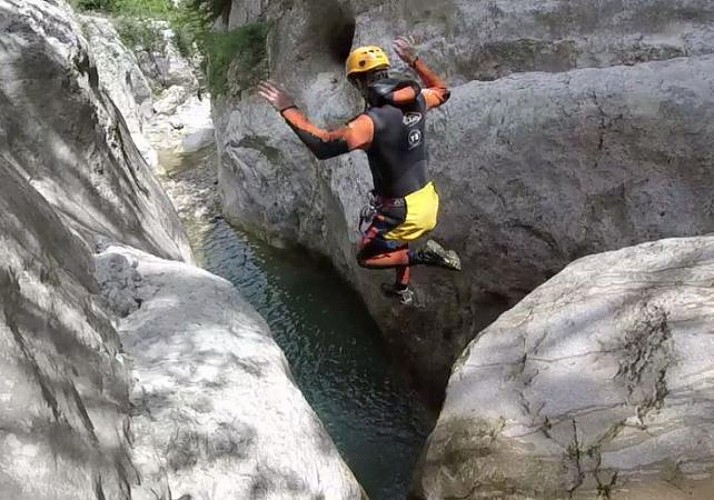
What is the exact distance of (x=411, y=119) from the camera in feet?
18.3

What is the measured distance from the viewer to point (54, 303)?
366 centimetres

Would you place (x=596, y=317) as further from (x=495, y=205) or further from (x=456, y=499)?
(x=495, y=205)

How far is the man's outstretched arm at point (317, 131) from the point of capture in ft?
16.4

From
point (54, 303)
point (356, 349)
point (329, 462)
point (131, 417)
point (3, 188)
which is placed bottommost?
point (356, 349)

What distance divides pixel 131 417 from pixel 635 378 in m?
2.66

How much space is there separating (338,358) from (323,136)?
5.07m

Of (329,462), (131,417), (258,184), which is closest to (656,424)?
(329,462)

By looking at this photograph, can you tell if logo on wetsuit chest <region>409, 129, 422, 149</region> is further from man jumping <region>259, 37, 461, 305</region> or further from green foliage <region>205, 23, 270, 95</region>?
green foliage <region>205, 23, 270, 95</region>

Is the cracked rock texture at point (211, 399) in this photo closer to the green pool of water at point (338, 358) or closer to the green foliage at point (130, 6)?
the green pool of water at point (338, 358)

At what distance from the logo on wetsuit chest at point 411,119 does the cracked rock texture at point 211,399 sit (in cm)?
178

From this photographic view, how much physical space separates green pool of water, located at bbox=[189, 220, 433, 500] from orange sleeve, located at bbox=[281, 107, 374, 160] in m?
3.78

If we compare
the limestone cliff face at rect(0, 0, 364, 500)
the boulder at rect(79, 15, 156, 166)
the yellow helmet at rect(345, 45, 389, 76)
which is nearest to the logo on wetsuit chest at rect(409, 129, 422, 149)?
the yellow helmet at rect(345, 45, 389, 76)

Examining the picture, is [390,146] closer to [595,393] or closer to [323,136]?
[323,136]

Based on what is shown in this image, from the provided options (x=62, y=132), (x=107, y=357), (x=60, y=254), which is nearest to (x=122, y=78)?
(x=62, y=132)
